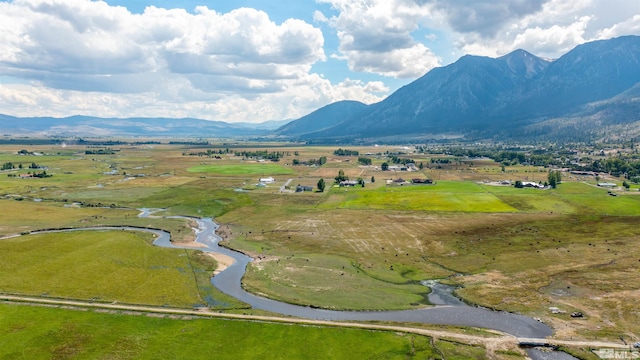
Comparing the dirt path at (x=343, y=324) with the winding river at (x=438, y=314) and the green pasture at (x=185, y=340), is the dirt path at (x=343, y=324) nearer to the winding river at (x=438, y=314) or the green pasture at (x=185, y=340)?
the green pasture at (x=185, y=340)

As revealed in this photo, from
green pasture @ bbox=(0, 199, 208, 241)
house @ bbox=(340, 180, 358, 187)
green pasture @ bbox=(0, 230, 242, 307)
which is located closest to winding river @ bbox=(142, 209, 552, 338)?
green pasture @ bbox=(0, 230, 242, 307)

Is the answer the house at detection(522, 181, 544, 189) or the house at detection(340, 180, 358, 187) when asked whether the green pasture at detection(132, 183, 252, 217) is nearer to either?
the house at detection(340, 180, 358, 187)

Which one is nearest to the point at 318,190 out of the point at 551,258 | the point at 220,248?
the point at 220,248

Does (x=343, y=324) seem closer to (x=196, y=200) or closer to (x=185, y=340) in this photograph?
(x=185, y=340)

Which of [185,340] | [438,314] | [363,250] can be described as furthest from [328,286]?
[185,340]

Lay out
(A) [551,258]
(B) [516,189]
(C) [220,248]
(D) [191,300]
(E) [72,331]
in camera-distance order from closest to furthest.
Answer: (E) [72,331]
(D) [191,300]
(A) [551,258]
(C) [220,248]
(B) [516,189]

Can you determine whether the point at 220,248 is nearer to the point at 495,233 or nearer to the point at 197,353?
the point at 197,353
